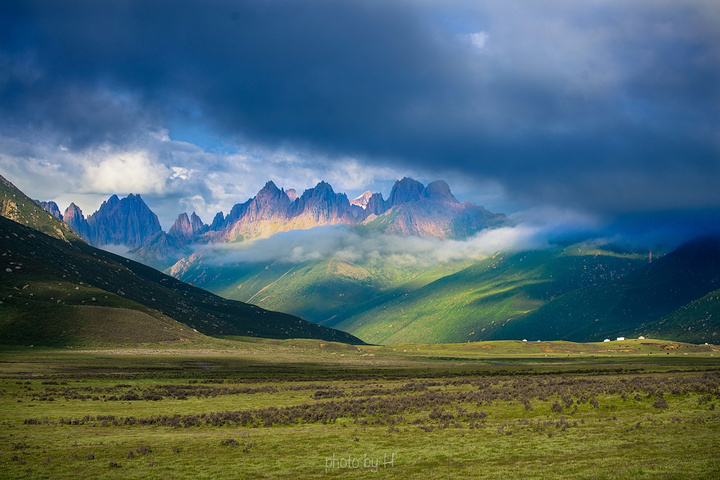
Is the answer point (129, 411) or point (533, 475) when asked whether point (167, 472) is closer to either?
point (533, 475)

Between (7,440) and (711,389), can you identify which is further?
(711,389)

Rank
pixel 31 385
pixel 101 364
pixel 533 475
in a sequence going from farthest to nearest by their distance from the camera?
pixel 101 364
pixel 31 385
pixel 533 475

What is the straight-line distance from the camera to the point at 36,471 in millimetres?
32719

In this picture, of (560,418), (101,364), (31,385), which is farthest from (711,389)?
(101,364)

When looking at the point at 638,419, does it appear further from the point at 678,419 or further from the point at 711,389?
the point at 711,389

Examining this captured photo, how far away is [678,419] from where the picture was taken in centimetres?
4162

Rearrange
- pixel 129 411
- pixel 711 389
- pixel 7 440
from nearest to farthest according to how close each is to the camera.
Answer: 1. pixel 7 440
2. pixel 711 389
3. pixel 129 411

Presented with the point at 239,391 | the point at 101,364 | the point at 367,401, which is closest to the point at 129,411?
the point at 239,391

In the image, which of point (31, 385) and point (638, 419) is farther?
point (31, 385)

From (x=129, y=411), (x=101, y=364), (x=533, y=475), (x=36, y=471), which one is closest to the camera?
(x=533, y=475)

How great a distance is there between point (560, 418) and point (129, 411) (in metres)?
49.1

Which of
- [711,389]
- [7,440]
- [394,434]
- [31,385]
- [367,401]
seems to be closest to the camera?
[7,440]

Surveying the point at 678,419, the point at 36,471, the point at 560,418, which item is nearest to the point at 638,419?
the point at 678,419

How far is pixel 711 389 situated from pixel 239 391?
66.0 meters
